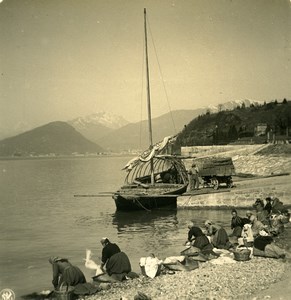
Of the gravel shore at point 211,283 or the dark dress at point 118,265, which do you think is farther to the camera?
the dark dress at point 118,265

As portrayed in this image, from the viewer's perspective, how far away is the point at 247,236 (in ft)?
52.1

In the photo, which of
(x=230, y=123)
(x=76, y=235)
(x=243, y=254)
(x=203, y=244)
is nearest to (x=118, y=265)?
(x=203, y=244)

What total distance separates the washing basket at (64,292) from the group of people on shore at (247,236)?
4888 mm

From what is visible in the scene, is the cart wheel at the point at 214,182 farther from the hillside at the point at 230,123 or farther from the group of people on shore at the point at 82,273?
the hillside at the point at 230,123

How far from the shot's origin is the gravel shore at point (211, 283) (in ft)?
36.9

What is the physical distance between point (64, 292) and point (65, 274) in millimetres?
521

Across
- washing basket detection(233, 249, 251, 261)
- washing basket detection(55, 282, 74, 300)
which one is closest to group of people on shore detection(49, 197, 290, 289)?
washing basket detection(55, 282, 74, 300)

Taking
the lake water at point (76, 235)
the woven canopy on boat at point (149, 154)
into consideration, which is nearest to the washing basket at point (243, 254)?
the lake water at point (76, 235)

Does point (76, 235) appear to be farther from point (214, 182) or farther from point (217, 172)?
point (214, 182)

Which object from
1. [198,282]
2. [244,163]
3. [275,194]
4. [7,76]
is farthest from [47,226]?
[244,163]

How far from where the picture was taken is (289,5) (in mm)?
17172

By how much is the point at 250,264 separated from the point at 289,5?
9718mm

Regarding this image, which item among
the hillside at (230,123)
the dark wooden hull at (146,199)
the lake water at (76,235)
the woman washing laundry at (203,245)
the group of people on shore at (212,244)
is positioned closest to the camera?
the group of people on shore at (212,244)

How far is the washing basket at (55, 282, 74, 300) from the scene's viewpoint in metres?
11.7
